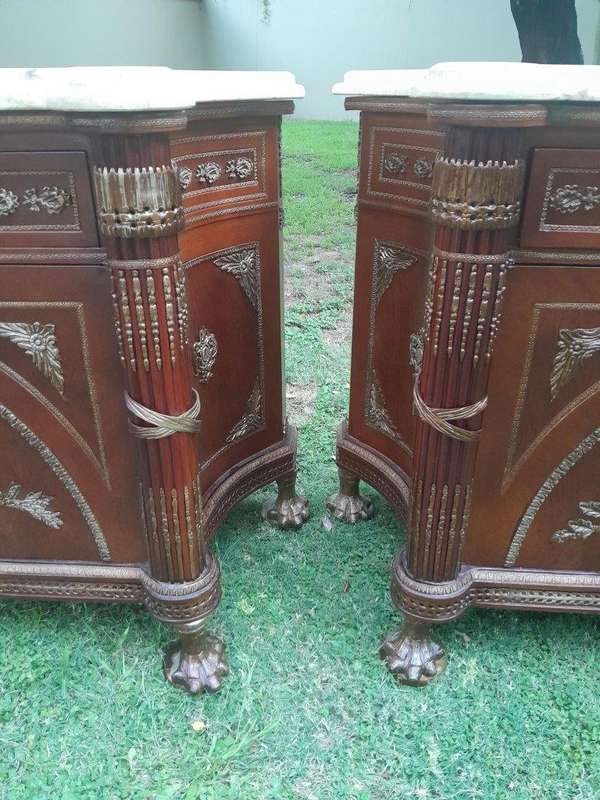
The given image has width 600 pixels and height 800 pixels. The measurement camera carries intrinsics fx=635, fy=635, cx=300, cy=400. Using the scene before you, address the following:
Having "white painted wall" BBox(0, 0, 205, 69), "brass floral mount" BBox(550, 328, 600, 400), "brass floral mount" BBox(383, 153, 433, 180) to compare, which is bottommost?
"brass floral mount" BBox(550, 328, 600, 400)

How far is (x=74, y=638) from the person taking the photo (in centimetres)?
152

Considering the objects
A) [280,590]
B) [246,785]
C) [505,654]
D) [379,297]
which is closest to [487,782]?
[505,654]

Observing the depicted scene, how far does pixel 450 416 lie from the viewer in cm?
116

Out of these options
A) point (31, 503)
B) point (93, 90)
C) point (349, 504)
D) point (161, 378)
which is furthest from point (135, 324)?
point (349, 504)

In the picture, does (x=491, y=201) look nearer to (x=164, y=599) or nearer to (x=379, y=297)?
(x=379, y=297)

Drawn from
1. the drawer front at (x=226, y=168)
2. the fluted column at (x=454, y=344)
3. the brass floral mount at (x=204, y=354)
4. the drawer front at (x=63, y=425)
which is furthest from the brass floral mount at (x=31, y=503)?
the fluted column at (x=454, y=344)

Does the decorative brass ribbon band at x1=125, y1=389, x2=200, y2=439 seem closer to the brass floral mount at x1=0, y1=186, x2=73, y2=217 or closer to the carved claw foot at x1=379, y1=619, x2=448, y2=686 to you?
the brass floral mount at x1=0, y1=186, x2=73, y2=217

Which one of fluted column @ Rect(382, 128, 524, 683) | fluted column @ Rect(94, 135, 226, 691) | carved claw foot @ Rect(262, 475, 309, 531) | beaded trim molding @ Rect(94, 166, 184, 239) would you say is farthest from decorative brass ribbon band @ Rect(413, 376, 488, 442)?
carved claw foot @ Rect(262, 475, 309, 531)

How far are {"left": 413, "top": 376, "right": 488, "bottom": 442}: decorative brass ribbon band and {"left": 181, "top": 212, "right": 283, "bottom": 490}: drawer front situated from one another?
486mm

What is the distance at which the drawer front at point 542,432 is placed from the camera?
1.11m

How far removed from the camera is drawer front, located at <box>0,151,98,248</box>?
101cm

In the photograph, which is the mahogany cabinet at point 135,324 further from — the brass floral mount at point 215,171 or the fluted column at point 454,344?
the fluted column at point 454,344

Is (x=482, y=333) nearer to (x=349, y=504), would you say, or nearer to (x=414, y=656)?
(x=414, y=656)

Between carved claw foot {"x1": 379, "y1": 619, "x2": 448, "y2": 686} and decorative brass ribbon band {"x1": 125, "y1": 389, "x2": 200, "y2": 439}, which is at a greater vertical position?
decorative brass ribbon band {"x1": 125, "y1": 389, "x2": 200, "y2": 439}
